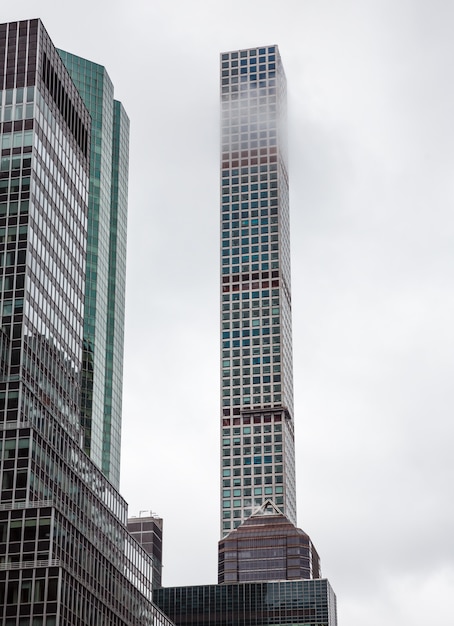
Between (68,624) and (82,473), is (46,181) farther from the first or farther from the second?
(68,624)

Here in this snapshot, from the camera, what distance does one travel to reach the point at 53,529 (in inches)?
5172

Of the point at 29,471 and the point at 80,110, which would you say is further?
the point at 80,110

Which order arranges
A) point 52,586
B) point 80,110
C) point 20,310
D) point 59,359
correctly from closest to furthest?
point 52,586, point 20,310, point 59,359, point 80,110

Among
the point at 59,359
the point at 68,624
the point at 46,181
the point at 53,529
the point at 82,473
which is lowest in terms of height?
the point at 68,624

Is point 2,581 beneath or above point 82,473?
beneath

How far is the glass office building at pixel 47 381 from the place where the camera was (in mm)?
130750

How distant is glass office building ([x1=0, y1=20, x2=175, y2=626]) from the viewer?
131m

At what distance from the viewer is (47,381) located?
488 ft

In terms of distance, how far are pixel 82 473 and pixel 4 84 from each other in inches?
1936

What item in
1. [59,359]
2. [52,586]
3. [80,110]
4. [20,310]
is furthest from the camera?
[80,110]

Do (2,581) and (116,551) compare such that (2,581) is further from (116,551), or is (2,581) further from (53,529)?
(116,551)

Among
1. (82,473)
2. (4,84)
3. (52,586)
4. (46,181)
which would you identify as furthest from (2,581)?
(4,84)

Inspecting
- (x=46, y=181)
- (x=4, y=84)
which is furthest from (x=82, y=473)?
(x=4, y=84)

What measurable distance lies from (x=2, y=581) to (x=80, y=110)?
70555mm
